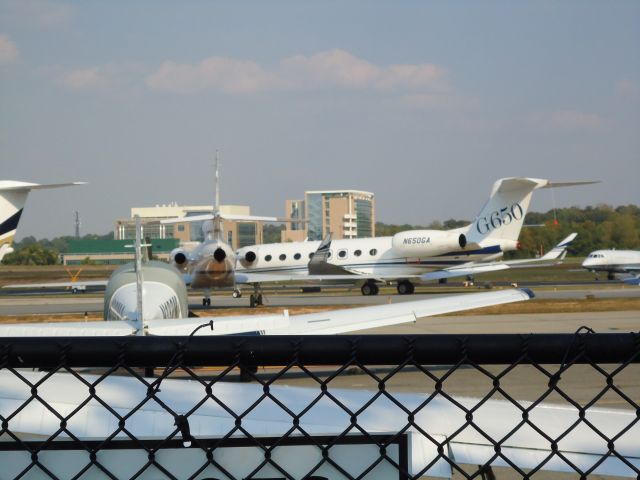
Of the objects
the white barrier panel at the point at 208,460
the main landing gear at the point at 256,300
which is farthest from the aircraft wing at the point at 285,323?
the main landing gear at the point at 256,300

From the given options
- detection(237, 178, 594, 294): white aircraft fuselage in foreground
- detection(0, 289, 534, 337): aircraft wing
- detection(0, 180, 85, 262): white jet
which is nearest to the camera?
detection(0, 289, 534, 337): aircraft wing

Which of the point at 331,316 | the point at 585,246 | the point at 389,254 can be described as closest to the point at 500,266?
the point at 389,254

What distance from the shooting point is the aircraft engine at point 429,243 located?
4138 cm

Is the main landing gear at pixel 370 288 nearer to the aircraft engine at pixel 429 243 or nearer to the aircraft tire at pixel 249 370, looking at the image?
the aircraft engine at pixel 429 243

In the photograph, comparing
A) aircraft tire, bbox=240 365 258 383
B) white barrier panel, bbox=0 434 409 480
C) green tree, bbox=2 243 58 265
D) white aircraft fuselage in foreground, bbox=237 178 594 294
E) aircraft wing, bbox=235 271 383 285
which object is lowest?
green tree, bbox=2 243 58 265

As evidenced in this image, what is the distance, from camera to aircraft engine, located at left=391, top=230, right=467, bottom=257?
41.4 m

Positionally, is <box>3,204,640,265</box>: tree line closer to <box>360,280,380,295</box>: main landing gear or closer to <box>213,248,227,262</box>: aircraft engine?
<box>360,280,380,295</box>: main landing gear

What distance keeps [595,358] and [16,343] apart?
150cm

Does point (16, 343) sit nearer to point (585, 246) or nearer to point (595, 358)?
point (595, 358)

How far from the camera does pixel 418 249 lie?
41.8 meters

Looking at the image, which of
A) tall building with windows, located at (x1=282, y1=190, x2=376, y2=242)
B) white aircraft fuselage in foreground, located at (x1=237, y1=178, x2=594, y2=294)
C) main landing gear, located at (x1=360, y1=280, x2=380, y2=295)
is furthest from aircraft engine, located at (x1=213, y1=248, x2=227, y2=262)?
tall building with windows, located at (x1=282, y1=190, x2=376, y2=242)

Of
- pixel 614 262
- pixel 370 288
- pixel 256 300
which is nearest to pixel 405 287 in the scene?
pixel 370 288

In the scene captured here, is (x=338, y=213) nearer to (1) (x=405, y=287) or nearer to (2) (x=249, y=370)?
(1) (x=405, y=287)

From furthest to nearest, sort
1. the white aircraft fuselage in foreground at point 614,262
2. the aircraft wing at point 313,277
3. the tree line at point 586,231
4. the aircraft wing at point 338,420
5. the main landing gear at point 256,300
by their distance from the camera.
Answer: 1. the tree line at point 586,231
2. the white aircraft fuselage in foreground at point 614,262
3. the aircraft wing at point 313,277
4. the main landing gear at point 256,300
5. the aircraft wing at point 338,420
